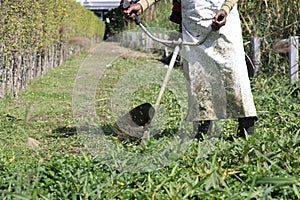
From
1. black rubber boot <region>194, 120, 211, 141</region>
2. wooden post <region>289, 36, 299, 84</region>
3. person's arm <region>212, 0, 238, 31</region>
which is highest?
person's arm <region>212, 0, 238, 31</region>

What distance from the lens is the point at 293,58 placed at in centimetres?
735

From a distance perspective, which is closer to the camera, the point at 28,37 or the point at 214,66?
the point at 214,66

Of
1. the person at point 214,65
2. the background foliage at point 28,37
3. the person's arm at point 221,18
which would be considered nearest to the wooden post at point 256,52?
the background foliage at point 28,37

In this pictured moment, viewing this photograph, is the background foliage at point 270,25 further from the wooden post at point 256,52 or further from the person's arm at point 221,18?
the person's arm at point 221,18

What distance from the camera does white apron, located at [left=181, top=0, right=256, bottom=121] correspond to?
4.23 meters

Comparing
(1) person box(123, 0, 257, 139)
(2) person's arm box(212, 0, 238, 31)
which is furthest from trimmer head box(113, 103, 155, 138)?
(2) person's arm box(212, 0, 238, 31)

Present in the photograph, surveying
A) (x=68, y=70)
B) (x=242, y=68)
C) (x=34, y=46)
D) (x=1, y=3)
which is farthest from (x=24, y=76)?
(x=242, y=68)

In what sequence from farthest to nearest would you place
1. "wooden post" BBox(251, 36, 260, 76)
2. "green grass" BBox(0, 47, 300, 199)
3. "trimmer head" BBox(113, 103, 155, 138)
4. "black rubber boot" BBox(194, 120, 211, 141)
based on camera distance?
"wooden post" BBox(251, 36, 260, 76)
"black rubber boot" BBox(194, 120, 211, 141)
"trimmer head" BBox(113, 103, 155, 138)
"green grass" BBox(0, 47, 300, 199)

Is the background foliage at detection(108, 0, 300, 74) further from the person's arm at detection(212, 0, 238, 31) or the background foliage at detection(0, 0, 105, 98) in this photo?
the person's arm at detection(212, 0, 238, 31)

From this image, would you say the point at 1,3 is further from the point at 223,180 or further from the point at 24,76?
the point at 223,180

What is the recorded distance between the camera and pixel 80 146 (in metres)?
4.51

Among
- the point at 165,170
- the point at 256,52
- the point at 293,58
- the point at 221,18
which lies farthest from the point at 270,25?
the point at 165,170

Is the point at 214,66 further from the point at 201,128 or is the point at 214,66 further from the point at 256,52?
the point at 256,52

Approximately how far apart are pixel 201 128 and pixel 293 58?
327 centimetres
